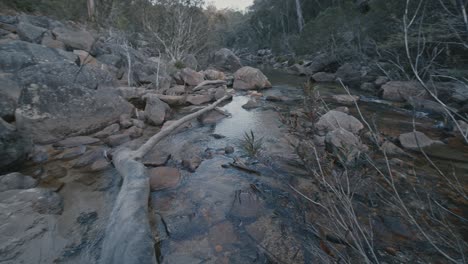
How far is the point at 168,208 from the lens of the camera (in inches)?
110

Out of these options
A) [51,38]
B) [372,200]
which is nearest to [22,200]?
[372,200]

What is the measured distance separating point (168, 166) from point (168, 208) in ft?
3.49

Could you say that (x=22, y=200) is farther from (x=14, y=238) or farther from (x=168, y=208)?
(x=168, y=208)

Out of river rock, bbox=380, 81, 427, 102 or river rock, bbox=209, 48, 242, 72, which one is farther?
river rock, bbox=209, 48, 242, 72

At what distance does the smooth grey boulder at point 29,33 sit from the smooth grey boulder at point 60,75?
3.86 metres

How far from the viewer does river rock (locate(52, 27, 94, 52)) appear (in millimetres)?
8868

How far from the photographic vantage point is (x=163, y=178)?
3340 mm

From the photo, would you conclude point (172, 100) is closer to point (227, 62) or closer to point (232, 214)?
point (232, 214)

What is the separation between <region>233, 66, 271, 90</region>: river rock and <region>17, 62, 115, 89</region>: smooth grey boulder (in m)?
6.51

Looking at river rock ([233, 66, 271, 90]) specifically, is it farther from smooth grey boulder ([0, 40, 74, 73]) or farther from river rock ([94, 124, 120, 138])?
smooth grey boulder ([0, 40, 74, 73])

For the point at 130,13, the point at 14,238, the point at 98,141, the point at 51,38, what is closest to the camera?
the point at 14,238

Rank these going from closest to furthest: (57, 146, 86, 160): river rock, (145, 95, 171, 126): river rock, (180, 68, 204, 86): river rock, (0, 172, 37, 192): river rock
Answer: (0, 172, 37, 192): river rock < (57, 146, 86, 160): river rock < (145, 95, 171, 126): river rock < (180, 68, 204, 86): river rock

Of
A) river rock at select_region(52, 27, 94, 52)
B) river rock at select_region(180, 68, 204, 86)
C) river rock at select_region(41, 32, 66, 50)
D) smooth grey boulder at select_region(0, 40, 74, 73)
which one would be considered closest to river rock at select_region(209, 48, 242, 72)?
river rock at select_region(180, 68, 204, 86)

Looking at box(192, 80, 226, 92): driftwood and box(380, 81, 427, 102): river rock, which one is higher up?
box(380, 81, 427, 102): river rock
